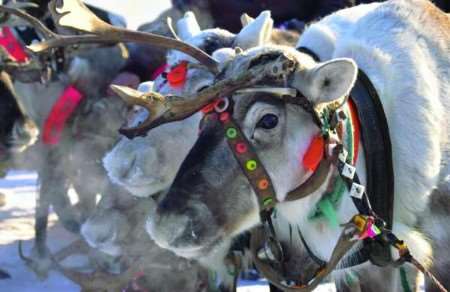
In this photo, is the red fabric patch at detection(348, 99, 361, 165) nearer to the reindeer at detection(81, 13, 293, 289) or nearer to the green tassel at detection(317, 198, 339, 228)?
the green tassel at detection(317, 198, 339, 228)

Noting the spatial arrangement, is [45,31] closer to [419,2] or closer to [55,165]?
[419,2]

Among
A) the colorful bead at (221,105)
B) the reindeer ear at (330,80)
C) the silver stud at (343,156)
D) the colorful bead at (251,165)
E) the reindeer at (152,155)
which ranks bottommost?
the reindeer at (152,155)

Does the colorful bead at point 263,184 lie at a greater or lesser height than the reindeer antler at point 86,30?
lesser

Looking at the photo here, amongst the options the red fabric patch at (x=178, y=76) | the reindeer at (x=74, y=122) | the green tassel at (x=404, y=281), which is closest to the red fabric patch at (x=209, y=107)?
the red fabric patch at (x=178, y=76)

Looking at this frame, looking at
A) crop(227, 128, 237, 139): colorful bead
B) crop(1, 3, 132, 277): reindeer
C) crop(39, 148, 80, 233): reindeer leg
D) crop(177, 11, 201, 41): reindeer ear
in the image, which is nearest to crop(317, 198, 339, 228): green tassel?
crop(227, 128, 237, 139): colorful bead

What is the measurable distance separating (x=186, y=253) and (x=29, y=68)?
119 inches

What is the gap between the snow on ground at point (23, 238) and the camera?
454cm

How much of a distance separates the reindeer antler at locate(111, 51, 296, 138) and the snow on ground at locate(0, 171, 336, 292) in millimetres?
2055

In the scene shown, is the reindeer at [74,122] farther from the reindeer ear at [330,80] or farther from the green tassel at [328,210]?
the reindeer ear at [330,80]

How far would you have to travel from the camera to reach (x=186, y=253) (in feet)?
7.09

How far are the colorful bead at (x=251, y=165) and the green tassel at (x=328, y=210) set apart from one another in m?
0.32

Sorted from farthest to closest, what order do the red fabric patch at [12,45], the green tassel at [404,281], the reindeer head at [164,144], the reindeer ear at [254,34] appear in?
the red fabric patch at [12,45], the reindeer ear at [254,34], the green tassel at [404,281], the reindeer head at [164,144]

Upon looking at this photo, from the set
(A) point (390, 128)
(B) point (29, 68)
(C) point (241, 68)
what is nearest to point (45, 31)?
(C) point (241, 68)

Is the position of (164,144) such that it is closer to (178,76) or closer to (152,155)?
(152,155)
